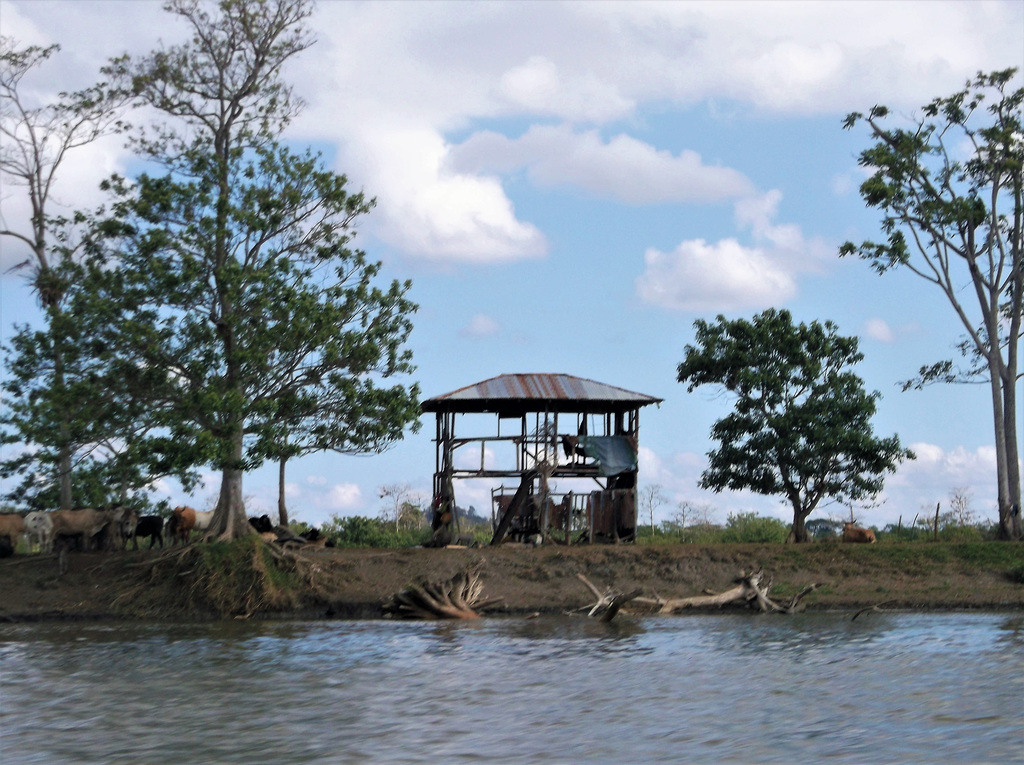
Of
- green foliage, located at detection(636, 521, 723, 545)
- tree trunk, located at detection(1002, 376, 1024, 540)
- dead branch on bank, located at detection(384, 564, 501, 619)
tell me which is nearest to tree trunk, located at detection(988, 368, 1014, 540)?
tree trunk, located at detection(1002, 376, 1024, 540)

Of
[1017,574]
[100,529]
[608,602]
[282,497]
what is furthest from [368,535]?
[1017,574]

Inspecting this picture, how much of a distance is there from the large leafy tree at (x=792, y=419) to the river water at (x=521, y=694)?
942 cm

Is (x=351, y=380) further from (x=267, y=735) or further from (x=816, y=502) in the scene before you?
(x=267, y=735)

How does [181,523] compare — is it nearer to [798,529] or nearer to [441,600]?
[441,600]

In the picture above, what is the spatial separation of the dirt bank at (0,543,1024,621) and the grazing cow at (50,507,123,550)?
1.06 m

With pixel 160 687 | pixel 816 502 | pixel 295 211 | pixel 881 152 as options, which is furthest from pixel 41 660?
pixel 881 152

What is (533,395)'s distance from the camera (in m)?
35.0

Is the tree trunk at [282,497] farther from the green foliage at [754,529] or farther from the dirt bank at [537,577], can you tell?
the green foliage at [754,529]

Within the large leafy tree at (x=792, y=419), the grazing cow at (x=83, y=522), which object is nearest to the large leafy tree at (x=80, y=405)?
the grazing cow at (x=83, y=522)

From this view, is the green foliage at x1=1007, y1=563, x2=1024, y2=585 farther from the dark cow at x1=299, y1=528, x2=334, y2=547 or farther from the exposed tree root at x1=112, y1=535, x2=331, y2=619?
the dark cow at x1=299, y1=528, x2=334, y2=547

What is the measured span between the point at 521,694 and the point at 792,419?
19.3 meters

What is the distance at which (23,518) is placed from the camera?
3259 cm

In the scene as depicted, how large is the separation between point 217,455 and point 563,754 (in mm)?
16673

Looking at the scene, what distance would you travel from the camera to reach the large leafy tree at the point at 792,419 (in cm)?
3450
